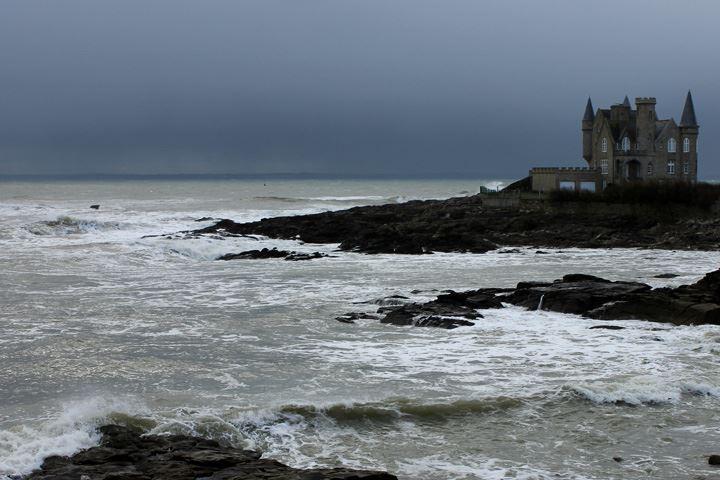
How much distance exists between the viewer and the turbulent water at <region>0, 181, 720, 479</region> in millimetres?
9266

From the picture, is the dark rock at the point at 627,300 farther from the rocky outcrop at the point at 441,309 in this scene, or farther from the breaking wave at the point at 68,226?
the breaking wave at the point at 68,226

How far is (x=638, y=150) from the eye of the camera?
50.0 m

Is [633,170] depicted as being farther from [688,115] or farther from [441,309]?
[441,309]

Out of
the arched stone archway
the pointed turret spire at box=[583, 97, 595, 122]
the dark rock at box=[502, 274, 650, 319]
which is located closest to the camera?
the dark rock at box=[502, 274, 650, 319]

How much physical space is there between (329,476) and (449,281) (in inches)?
598

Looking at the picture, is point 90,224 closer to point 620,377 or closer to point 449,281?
point 449,281

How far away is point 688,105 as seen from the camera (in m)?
51.4

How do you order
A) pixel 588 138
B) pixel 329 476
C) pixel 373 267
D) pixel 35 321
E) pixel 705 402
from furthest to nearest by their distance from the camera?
pixel 588 138 < pixel 373 267 < pixel 35 321 < pixel 705 402 < pixel 329 476

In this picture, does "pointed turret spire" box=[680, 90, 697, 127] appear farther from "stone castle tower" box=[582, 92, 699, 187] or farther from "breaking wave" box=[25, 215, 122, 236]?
"breaking wave" box=[25, 215, 122, 236]

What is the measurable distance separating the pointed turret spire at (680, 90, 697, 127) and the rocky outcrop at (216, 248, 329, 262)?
3089 centimetres

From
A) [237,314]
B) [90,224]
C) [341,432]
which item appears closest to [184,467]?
[341,432]

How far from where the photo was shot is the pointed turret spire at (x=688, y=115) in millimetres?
51031

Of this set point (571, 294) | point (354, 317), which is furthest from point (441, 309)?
point (571, 294)

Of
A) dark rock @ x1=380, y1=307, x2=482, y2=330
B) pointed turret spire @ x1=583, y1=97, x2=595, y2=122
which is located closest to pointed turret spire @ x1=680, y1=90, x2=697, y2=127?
pointed turret spire @ x1=583, y1=97, x2=595, y2=122
